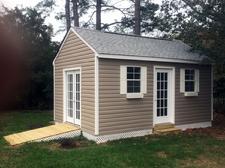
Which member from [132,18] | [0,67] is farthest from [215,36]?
[132,18]

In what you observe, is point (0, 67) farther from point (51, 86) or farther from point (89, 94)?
point (89, 94)

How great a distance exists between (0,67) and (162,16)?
995 cm

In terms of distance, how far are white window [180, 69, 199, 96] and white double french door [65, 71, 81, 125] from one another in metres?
3.97

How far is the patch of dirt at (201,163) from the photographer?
695cm

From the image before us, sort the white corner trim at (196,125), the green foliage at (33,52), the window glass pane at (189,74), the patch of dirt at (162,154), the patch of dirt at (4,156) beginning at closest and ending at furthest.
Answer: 1. the patch of dirt at (4,156)
2. the patch of dirt at (162,154)
3. the white corner trim at (196,125)
4. the window glass pane at (189,74)
5. the green foliage at (33,52)

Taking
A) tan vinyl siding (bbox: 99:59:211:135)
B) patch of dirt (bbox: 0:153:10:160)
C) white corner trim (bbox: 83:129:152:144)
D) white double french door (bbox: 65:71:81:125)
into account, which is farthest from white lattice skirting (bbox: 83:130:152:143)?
patch of dirt (bbox: 0:153:10:160)

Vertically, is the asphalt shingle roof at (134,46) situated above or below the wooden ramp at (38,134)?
above

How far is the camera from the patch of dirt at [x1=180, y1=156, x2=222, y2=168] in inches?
274

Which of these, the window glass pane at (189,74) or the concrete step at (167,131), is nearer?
the concrete step at (167,131)

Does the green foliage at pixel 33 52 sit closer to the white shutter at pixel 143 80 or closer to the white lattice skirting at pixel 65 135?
the white lattice skirting at pixel 65 135

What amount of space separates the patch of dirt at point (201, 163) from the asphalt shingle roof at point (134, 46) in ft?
13.1

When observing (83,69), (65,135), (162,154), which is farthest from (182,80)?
(65,135)

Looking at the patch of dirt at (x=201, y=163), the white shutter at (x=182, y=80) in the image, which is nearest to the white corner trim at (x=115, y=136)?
the white shutter at (x=182, y=80)

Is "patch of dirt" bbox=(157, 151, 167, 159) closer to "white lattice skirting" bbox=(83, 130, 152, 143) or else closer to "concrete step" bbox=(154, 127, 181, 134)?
"white lattice skirting" bbox=(83, 130, 152, 143)
